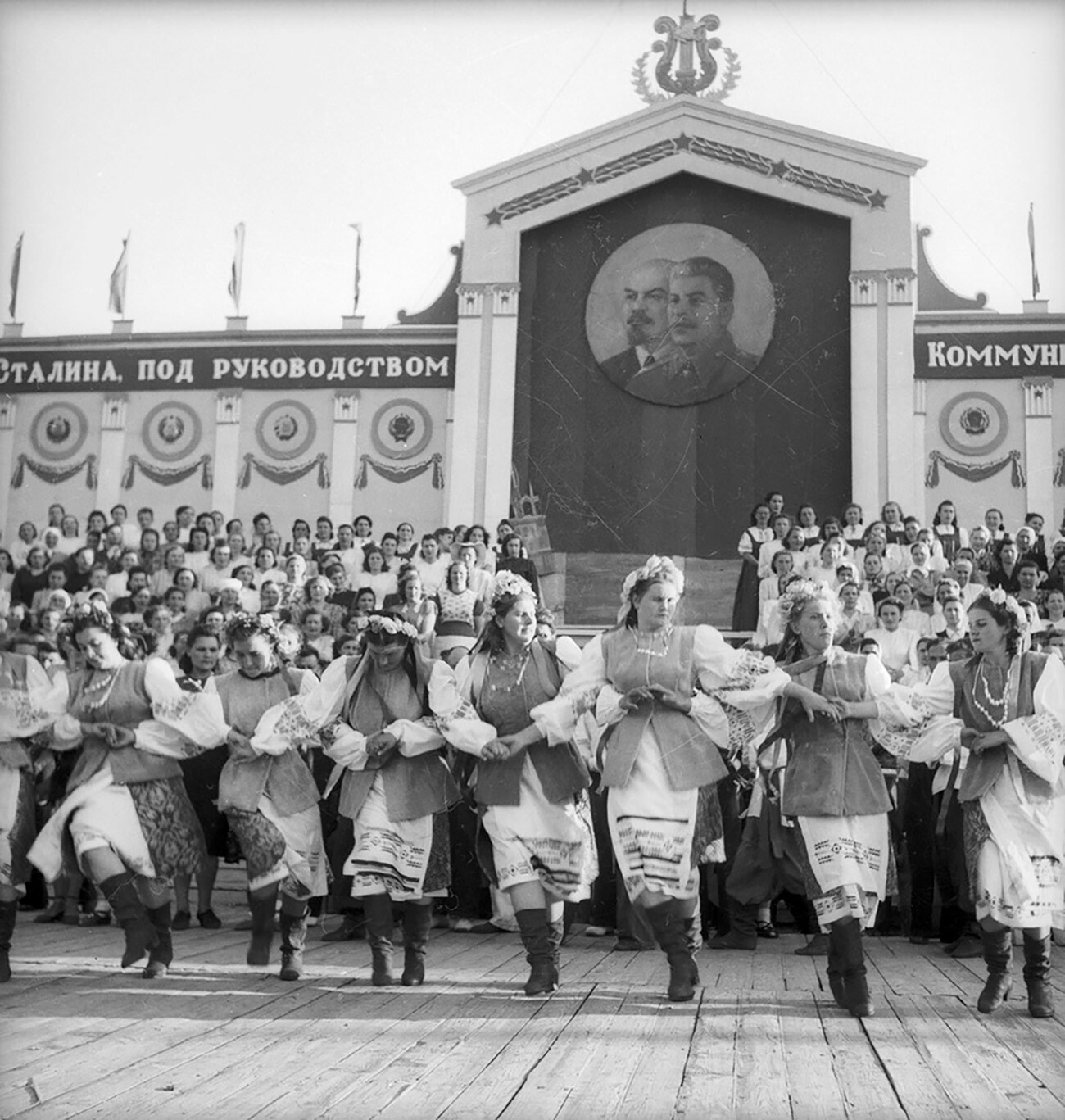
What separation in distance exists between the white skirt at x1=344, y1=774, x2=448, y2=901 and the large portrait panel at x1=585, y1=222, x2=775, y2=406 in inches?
457

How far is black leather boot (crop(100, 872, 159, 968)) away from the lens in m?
5.52

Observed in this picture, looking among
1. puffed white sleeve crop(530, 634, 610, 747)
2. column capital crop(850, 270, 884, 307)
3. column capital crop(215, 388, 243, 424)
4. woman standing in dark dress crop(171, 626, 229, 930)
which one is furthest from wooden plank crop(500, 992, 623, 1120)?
column capital crop(215, 388, 243, 424)

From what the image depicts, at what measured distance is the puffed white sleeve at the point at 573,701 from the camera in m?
5.38

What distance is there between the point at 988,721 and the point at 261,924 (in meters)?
3.17

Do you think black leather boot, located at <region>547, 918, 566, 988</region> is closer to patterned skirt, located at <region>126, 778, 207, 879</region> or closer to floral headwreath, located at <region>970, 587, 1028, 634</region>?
patterned skirt, located at <region>126, 778, 207, 879</region>

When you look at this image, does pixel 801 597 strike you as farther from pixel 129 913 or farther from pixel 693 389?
pixel 693 389

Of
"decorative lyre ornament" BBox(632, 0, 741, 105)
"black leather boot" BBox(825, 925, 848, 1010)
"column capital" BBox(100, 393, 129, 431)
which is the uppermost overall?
"decorative lyre ornament" BBox(632, 0, 741, 105)

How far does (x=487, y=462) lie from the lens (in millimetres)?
16922

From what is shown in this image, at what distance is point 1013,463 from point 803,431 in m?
2.51

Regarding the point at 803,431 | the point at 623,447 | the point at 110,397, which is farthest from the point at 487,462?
the point at 110,397

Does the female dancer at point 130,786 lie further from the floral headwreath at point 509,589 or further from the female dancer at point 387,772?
the floral headwreath at point 509,589

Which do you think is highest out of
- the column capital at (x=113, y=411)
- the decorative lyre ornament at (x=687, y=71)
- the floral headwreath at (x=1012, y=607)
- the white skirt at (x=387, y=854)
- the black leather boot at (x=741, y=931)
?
the decorative lyre ornament at (x=687, y=71)

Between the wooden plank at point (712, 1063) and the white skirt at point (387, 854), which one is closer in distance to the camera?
the wooden plank at point (712, 1063)

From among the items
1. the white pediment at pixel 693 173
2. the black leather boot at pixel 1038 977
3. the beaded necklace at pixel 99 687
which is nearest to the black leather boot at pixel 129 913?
the beaded necklace at pixel 99 687
